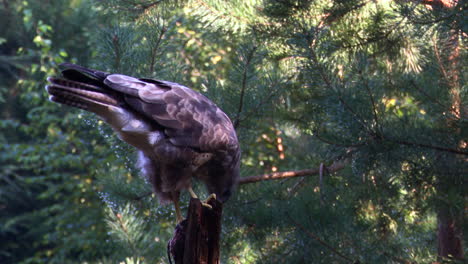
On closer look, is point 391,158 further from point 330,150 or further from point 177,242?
point 177,242

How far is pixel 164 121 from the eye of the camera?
232 cm

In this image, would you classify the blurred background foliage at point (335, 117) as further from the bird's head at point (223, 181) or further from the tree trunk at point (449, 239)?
the bird's head at point (223, 181)

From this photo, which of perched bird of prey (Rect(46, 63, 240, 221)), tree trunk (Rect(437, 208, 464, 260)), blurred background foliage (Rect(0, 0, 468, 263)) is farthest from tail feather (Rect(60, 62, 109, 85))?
tree trunk (Rect(437, 208, 464, 260))

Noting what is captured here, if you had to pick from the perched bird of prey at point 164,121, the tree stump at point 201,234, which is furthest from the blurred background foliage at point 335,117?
the tree stump at point 201,234

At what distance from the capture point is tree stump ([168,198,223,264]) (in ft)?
6.43

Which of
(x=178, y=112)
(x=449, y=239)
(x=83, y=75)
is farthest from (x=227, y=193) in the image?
(x=449, y=239)

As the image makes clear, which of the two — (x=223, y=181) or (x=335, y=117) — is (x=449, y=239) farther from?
(x=223, y=181)

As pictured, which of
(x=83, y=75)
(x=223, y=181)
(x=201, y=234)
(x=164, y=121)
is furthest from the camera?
(x=223, y=181)

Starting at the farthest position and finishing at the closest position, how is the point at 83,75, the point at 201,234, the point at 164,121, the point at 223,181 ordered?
the point at 223,181
the point at 164,121
the point at 83,75
the point at 201,234

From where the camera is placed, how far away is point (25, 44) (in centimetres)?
845

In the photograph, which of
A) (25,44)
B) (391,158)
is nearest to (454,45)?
(391,158)

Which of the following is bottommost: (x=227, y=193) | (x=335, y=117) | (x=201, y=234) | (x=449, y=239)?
(x=449, y=239)

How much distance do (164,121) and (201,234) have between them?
57 centimetres

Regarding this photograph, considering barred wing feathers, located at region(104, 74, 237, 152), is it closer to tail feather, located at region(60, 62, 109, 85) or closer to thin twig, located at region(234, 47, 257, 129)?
tail feather, located at region(60, 62, 109, 85)
